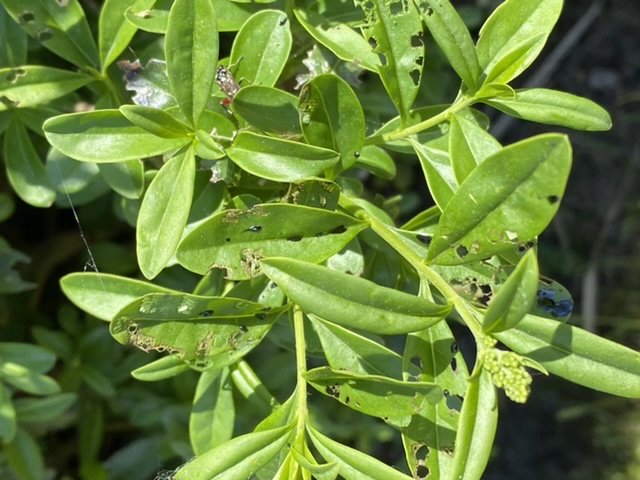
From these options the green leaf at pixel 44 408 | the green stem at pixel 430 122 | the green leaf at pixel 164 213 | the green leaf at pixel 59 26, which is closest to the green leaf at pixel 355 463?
the green leaf at pixel 164 213

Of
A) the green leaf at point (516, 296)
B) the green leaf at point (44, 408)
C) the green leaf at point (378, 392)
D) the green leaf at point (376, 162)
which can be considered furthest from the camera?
the green leaf at point (44, 408)

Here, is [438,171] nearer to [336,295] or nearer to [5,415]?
[336,295]

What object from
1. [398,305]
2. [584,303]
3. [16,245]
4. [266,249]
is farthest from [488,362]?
[584,303]

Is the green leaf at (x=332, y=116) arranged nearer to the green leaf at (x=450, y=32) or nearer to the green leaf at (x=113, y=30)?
the green leaf at (x=450, y=32)

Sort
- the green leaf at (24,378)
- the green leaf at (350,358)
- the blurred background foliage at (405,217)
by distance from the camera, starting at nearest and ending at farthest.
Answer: the green leaf at (350,358) < the green leaf at (24,378) < the blurred background foliage at (405,217)

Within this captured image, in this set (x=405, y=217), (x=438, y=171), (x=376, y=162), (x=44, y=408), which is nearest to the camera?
(x=438, y=171)

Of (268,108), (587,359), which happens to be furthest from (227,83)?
(587,359)
